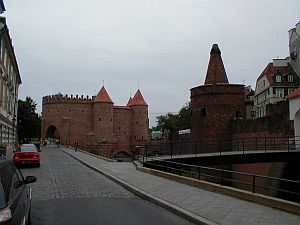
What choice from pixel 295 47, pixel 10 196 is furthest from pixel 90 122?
pixel 10 196

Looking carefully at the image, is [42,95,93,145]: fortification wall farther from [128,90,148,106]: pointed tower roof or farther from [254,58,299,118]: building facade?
[254,58,299,118]: building facade

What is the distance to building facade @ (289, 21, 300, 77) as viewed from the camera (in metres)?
58.6

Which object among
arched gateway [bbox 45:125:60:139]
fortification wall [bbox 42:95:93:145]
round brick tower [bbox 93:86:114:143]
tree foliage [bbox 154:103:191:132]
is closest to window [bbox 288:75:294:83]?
tree foliage [bbox 154:103:191:132]

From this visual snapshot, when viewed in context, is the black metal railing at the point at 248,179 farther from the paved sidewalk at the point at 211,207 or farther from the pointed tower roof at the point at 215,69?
the pointed tower roof at the point at 215,69

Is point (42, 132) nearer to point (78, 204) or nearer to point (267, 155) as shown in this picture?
point (267, 155)

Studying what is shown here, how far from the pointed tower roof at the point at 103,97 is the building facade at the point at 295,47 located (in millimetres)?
40070

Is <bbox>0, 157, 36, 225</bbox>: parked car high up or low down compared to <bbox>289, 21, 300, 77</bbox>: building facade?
down

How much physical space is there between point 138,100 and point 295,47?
40428 millimetres

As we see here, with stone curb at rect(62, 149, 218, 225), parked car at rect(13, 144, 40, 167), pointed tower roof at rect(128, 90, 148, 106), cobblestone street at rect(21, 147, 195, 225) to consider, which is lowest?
cobblestone street at rect(21, 147, 195, 225)

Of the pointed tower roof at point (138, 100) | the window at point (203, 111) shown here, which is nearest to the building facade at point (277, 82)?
the window at point (203, 111)

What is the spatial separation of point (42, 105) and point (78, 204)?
264ft

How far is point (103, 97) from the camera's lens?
84.7 meters

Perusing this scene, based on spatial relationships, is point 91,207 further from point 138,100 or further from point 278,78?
point 138,100

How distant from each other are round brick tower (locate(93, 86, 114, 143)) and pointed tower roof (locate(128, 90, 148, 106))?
666 cm
